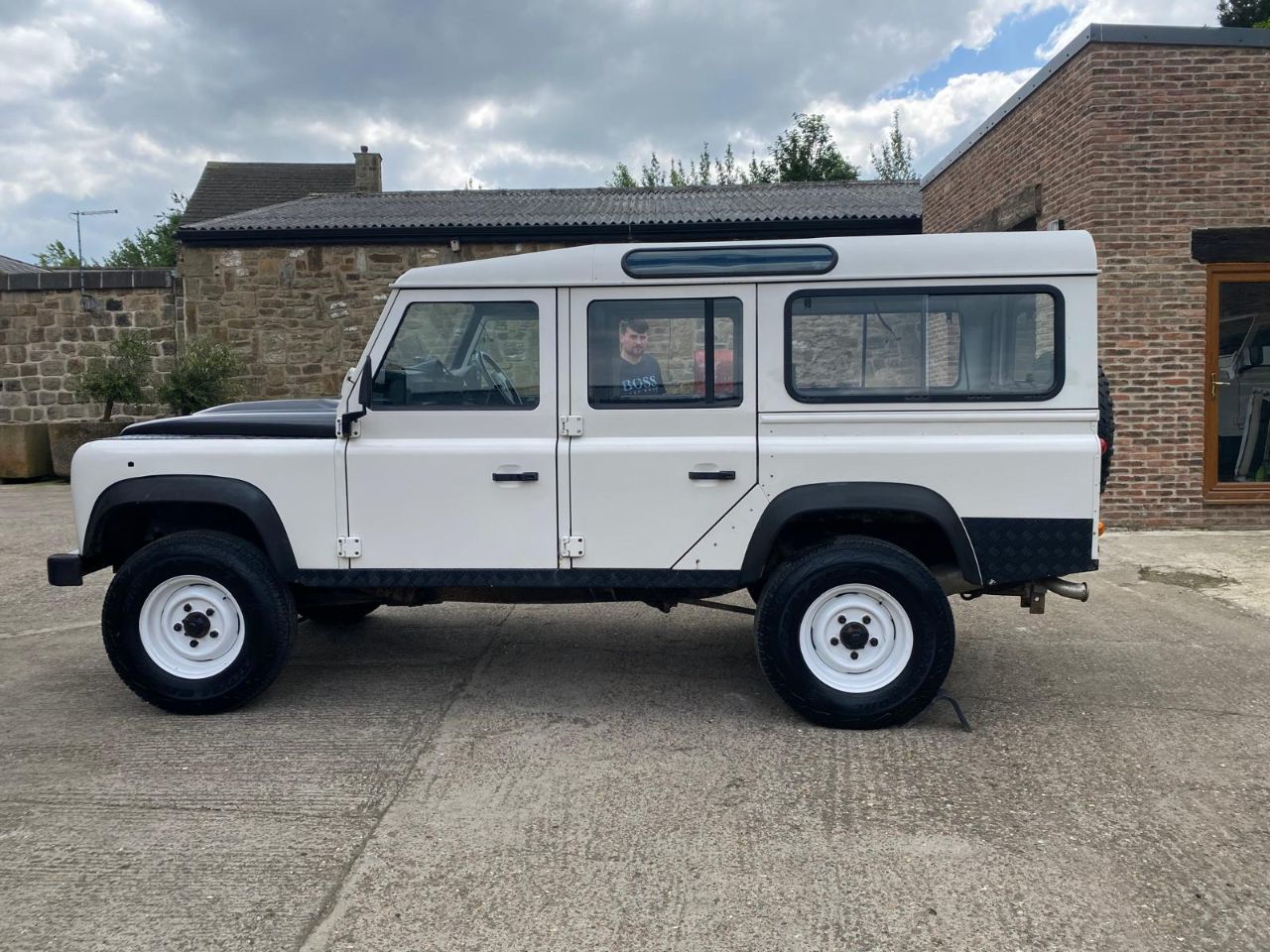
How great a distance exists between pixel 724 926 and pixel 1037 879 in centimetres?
102

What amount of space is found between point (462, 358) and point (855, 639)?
2.14 m

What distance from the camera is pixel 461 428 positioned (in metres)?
4.55

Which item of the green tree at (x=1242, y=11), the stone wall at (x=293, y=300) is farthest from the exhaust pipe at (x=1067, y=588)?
the green tree at (x=1242, y=11)

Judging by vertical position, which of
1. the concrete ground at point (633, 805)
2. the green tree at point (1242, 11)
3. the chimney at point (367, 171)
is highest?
the green tree at point (1242, 11)

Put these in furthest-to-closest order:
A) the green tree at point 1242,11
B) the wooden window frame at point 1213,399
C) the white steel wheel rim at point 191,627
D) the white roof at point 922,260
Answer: the green tree at point 1242,11
the wooden window frame at point 1213,399
the white steel wheel rim at point 191,627
the white roof at point 922,260

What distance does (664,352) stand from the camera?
4.53 metres

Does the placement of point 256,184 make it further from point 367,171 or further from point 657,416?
→ point 657,416

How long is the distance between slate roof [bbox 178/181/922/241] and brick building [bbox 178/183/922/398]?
0.10 ft

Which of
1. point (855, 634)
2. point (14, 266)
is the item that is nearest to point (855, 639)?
point (855, 634)

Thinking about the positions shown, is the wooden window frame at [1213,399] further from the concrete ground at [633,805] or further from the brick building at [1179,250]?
the concrete ground at [633,805]

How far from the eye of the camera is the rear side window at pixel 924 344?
430cm

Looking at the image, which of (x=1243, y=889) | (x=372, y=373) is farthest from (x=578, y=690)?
(x=1243, y=889)

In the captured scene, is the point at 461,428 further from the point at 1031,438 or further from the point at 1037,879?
the point at 1037,879

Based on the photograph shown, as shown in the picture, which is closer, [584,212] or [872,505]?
[872,505]
